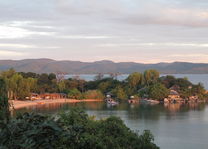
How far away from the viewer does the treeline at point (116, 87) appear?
38.3m

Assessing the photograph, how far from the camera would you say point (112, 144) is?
5770mm

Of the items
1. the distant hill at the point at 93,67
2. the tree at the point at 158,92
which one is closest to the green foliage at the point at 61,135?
the tree at the point at 158,92

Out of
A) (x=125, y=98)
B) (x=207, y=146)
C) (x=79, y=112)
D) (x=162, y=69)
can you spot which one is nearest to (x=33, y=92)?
(x=125, y=98)

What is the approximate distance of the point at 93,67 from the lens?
151m

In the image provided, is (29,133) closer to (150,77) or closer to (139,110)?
(139,110)

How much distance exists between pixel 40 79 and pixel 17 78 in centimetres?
710

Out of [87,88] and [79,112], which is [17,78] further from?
[79,112]

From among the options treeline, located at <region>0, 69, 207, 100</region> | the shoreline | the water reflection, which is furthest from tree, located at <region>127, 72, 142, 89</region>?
the water reflection

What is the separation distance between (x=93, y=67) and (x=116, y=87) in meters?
110

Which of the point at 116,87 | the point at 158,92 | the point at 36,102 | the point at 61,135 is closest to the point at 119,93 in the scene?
the point at 116,87

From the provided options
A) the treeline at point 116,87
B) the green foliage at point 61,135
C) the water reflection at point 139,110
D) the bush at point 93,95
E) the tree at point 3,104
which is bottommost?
the water reflection at point 139,110

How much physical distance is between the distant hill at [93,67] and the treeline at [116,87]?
82.2m

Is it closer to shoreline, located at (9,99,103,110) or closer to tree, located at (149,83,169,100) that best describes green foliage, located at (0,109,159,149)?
shoreline, located at (9,99,103,110)

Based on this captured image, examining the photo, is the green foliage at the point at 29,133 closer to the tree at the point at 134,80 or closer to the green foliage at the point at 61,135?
the green foliage at the point at 61,135
